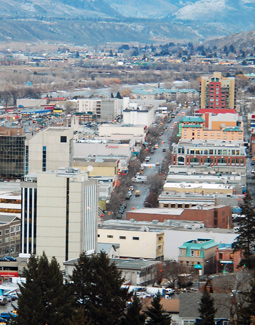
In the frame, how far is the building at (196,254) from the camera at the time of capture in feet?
97.8

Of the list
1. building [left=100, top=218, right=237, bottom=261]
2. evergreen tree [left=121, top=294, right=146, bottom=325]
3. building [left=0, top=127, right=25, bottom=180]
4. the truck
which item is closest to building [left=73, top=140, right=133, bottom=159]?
the truck

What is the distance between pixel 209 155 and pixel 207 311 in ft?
95.9

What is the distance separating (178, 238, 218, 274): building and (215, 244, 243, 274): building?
0.66 feet

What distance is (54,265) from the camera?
22078 millimetres

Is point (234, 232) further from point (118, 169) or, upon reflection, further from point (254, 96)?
point (254, 96)

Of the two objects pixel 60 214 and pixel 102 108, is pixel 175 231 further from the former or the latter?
pixel 102 108

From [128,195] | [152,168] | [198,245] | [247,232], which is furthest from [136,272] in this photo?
[152,168]

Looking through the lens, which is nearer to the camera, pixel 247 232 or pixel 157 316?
pixel 157 316

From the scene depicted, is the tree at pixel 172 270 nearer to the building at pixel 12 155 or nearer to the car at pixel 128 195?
the car at pixel 128 195

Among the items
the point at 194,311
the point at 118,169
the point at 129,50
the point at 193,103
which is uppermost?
the point at 129,50

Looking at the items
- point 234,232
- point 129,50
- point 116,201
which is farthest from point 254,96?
point 129,50

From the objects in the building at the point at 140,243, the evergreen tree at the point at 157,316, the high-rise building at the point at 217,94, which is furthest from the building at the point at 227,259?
the high-rise building at the point at 217,94

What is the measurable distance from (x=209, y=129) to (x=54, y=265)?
3633 centimetres

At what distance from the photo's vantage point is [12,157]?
4331cm
